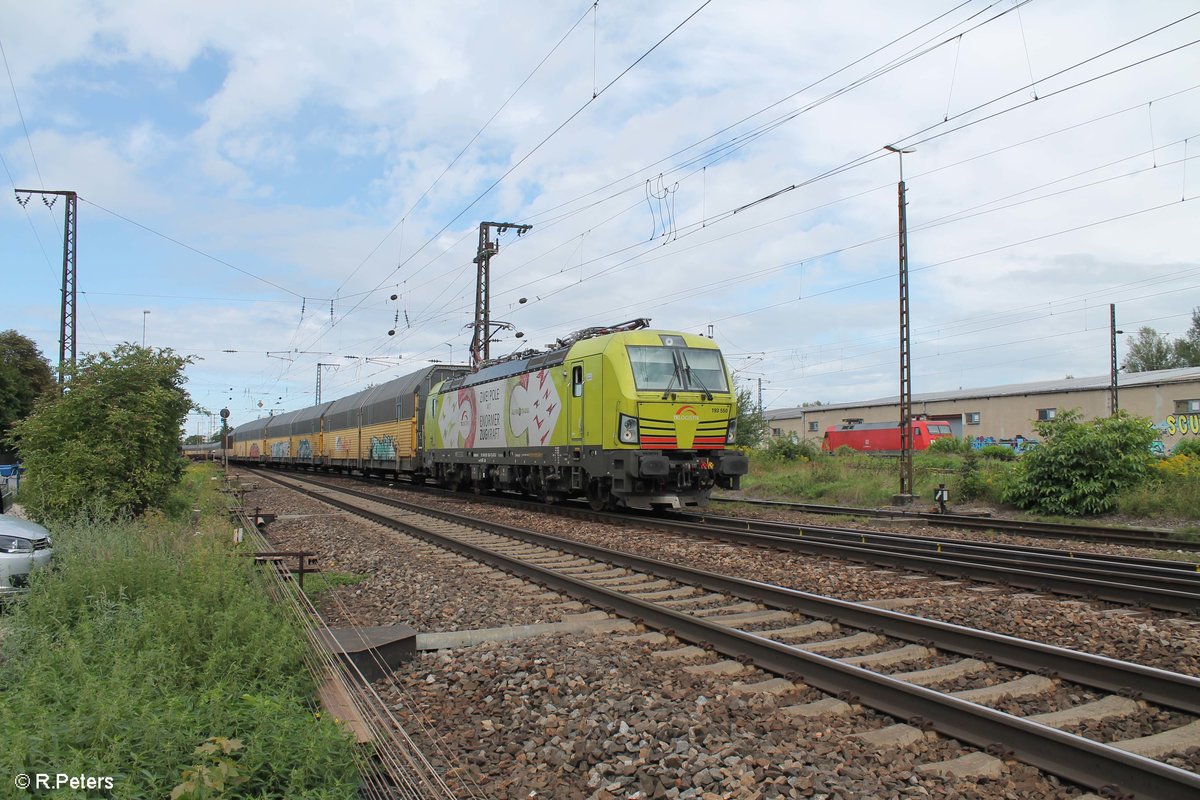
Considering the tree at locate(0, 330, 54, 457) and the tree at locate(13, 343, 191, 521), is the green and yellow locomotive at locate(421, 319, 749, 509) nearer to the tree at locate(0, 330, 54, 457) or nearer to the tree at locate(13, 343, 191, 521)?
the tree at locate(13, 343, 191, 521)

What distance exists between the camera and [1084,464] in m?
16.4

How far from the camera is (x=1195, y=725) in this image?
13.8 feet

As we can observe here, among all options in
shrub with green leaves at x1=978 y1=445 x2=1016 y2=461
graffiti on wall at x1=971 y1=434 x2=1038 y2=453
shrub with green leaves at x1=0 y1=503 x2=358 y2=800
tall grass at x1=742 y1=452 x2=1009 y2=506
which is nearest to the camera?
shrub with green leaves at x1=0 y1=503 x2=358 y2=800

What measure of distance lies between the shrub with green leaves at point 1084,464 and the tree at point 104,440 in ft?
56.2

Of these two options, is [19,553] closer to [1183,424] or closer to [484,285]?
[484,285]

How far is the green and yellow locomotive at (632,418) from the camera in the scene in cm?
1373

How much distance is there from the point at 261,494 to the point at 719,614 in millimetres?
20924

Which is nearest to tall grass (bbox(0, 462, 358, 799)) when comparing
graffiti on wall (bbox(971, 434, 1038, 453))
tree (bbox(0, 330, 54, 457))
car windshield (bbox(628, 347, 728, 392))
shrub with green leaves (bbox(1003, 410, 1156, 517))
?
car windshield (bbox(628, 347, 728, 392))

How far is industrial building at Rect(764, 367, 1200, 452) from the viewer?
1567 inches

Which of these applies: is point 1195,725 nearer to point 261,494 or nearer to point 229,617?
point 229,617

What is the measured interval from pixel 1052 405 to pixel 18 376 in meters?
59.4

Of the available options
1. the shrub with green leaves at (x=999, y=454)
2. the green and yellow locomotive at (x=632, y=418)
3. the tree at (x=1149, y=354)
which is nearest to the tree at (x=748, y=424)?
the shrub with green leaves at (x=999, y=454)

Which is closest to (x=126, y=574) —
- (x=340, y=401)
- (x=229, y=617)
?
(x=229, y=617)

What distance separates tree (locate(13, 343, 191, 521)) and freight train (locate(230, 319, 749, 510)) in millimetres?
6930
